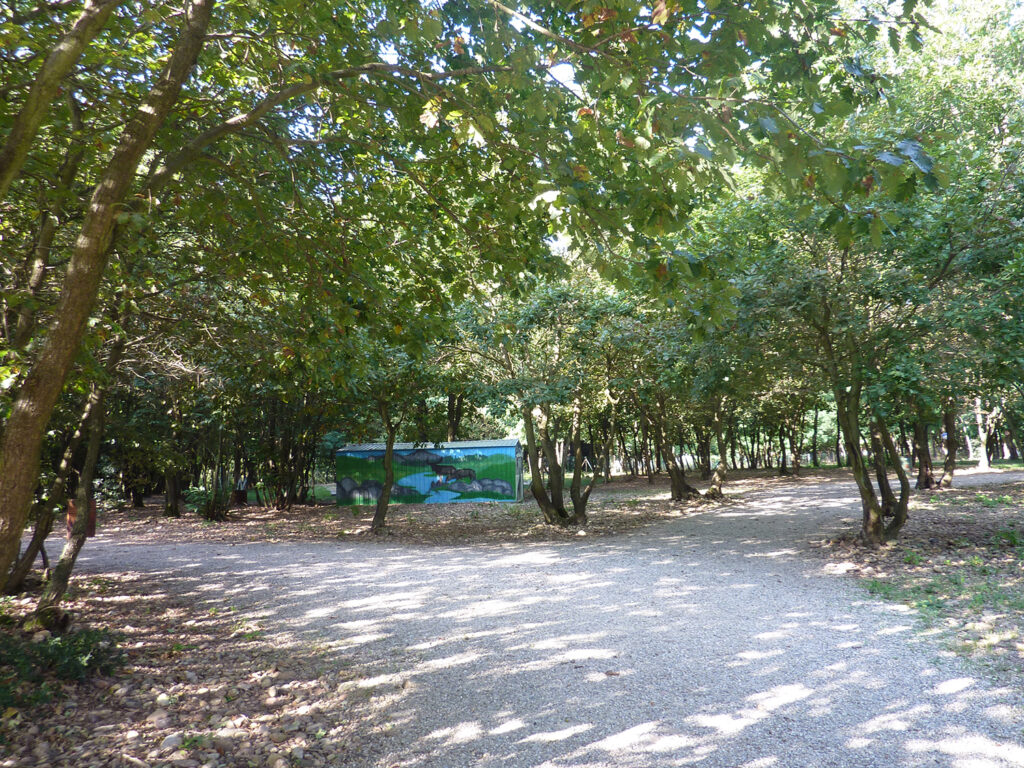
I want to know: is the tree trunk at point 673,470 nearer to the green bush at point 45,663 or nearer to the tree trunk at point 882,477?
the tree trunk at point 882,477

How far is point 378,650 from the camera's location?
530 cm

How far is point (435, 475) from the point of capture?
21.6m

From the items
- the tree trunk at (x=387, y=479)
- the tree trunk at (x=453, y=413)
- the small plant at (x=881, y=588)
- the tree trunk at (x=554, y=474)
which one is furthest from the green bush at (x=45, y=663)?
the tree trunk at (x=453, y=413)

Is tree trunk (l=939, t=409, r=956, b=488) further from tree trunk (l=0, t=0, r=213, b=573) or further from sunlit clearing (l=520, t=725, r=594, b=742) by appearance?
tree trunk (l=0, t=0, r=213, b=573)

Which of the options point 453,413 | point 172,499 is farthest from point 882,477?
point 172,499

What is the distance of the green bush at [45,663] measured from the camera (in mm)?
3834

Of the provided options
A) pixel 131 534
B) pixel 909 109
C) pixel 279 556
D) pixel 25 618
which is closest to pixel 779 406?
pixel 909 109

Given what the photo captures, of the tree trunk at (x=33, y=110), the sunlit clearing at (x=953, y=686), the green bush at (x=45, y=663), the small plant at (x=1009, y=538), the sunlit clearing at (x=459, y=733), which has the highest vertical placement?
the tree trunk at (x=33, y=110)

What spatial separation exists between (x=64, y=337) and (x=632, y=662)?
171 inches

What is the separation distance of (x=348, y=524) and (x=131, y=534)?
4.85m

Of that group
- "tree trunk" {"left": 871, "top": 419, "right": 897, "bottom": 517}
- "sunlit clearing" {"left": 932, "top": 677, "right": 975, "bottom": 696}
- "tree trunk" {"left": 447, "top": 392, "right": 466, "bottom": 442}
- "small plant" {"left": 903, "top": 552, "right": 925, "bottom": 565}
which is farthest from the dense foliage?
"tree trunk" {"left": 447, "top": 392, "right": 466, "bottom": 442}

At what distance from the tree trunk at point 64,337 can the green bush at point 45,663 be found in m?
2.02

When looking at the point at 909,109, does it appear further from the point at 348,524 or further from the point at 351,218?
the point at 348,524

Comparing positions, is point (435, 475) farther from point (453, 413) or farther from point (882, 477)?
point (882, 477)
